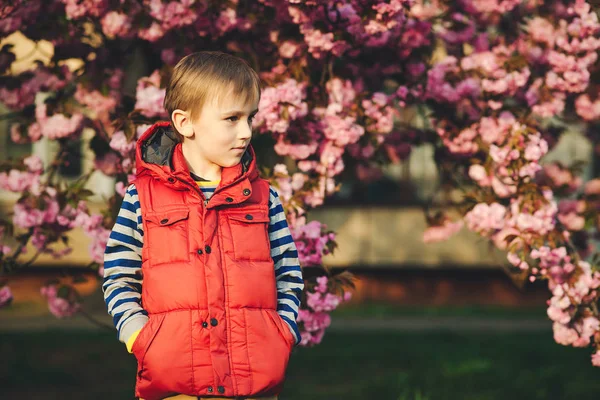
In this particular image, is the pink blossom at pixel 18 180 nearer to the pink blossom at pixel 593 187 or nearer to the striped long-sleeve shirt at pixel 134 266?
the striped long-sleeve shirt at pixel 134 266

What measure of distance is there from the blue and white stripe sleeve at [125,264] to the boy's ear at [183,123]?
0.77 ft

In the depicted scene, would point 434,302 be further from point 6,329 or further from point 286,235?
point 286,235

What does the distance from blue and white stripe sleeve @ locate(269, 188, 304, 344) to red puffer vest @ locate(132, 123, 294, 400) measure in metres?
0.10

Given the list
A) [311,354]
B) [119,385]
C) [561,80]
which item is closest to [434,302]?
[311,354]

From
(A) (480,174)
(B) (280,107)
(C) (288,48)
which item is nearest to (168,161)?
(B) (280,107)

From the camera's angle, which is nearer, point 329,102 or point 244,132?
point 244,132

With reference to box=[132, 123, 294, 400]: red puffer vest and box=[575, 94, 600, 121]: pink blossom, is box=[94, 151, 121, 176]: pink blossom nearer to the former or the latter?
box=[132, 123, 294, 400]: red puffer vest

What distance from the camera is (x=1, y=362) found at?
732cm

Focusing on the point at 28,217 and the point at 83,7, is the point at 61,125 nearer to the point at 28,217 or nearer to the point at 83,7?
the point at 28,217

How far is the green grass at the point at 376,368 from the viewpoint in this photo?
243 inches

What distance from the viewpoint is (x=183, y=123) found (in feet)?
9.07

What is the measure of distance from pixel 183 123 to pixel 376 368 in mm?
4792

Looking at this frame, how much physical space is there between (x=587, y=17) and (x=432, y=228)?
5.05 feet

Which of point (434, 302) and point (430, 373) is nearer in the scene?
point (430, 373)
